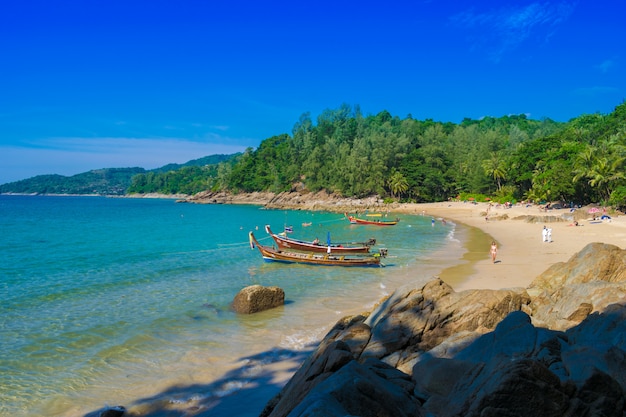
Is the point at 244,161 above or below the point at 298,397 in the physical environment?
above

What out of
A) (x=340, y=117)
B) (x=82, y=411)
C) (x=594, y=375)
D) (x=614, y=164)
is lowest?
(x=82, y=411)

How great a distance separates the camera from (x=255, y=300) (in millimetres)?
17781

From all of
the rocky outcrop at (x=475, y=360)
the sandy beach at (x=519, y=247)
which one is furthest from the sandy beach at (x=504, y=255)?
the rocky outcrop at (x=475, y=360)

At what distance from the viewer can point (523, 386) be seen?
4.12 m

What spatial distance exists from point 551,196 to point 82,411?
67.2m

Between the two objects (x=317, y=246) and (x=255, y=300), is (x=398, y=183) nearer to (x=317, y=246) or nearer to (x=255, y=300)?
(x=317, y=246)

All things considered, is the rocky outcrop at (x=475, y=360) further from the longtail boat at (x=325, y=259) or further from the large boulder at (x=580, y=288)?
the longtail boat at (x=325, y=259)

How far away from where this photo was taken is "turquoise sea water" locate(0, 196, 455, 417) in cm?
1149

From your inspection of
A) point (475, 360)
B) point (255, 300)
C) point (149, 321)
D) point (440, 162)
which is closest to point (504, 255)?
point (255, 300)

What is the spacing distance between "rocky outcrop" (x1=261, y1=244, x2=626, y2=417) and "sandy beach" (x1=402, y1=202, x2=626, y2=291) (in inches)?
410

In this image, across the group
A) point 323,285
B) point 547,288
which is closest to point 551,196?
point 323,285

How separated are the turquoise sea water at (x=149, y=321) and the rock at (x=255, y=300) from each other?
476 millimetres

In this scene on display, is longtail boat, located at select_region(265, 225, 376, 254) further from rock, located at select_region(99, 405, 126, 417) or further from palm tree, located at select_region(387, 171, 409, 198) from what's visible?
palm tree, located at select_region(387, 171, 409, 198)

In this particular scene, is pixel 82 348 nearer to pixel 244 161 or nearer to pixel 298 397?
pixel 298 397
